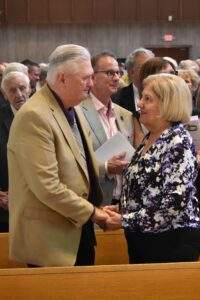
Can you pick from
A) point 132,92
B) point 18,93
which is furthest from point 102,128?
point 132,92

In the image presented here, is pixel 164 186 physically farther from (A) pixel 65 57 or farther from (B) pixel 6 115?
(B) pixel 6 115

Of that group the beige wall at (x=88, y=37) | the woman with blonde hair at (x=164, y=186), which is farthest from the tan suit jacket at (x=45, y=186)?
the beige wall at (x=88, y=37)

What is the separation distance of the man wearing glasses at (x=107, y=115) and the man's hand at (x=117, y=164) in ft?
1.08

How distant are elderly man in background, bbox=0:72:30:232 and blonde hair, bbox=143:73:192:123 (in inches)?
69.1

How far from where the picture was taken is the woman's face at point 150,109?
10.8ft

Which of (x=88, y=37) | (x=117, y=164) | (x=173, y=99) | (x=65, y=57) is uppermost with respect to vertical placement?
(x=65, y=57)

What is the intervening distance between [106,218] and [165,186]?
393mm

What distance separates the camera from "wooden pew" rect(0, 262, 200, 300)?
307cm

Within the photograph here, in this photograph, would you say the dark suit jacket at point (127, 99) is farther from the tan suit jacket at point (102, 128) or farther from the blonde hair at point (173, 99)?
the blonde hair at point (173, 99)

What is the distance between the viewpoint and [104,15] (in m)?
15.0

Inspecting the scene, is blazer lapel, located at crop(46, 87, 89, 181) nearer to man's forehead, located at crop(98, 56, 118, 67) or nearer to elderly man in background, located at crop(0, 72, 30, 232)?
man's forehead, located at crop(98, 56, 118, 67)

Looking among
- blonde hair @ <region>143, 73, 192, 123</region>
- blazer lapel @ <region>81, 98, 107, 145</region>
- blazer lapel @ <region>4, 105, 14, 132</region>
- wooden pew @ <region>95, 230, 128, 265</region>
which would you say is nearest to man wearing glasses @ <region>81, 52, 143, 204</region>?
blazer lapel @ <region>81, 98, 107, 145</region>

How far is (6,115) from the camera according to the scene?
4863 millimetres

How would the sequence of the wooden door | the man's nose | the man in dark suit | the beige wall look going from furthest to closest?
the wooden door
the beige wall
the man in dark suit
the man's nose
